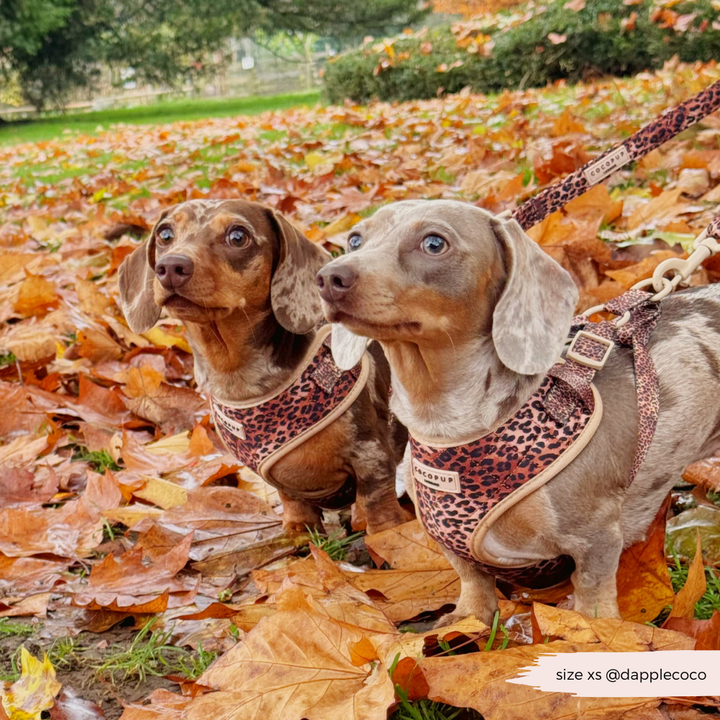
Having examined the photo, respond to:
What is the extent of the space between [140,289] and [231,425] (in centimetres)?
64

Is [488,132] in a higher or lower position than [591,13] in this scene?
lower

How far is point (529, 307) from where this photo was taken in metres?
1.84

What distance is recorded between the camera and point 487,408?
190cm

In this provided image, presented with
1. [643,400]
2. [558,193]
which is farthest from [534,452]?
[558,193]

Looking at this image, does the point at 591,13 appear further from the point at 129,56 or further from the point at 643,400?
the point at 129,56

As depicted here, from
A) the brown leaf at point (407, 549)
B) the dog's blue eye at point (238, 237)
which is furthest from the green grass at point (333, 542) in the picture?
the dog's blue eye at point (238, 237)

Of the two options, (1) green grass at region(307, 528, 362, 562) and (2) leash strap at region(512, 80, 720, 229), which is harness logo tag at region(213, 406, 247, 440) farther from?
(2) leash strap at region(512, 80, 720, 229)

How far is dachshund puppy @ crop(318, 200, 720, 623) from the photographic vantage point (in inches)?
71.4

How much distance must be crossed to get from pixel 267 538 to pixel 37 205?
24.5 feet

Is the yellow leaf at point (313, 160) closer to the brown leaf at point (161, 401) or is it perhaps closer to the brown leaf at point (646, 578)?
the brown leaf at point (161, 401)

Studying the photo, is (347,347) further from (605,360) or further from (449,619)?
(449,619)

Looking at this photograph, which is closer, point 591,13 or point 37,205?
point 37,205

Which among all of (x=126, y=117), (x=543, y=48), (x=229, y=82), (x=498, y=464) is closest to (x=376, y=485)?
(x=498, y=464)

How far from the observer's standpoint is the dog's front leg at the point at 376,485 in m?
2.70
